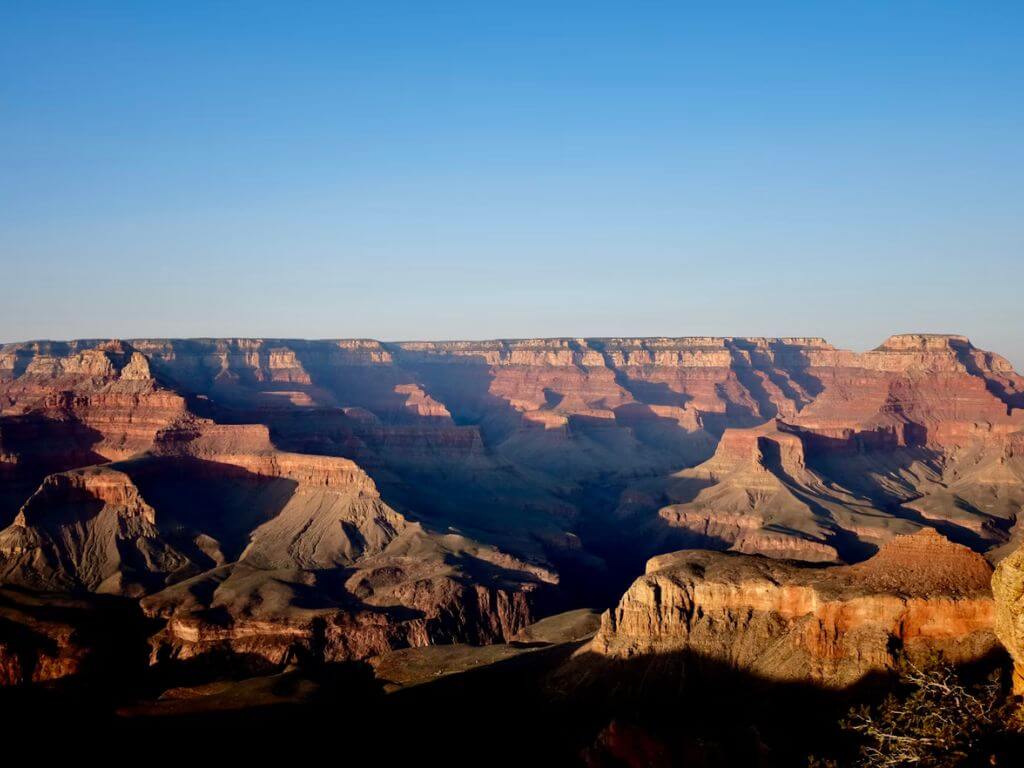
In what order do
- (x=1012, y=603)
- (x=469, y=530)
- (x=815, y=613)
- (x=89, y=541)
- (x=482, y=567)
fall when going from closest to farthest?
1. (x=1012, y=603)
2. (x=815, y=613)
3. (x=482, y=567)
4. (x=89, y=541)
5. (x=469, y=530)

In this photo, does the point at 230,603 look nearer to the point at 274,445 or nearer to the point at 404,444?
the point at 274,445

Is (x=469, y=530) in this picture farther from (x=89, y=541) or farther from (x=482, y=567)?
(x=89, y=541)

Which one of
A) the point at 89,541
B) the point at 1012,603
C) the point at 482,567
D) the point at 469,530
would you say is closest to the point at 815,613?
the point at 1012,603

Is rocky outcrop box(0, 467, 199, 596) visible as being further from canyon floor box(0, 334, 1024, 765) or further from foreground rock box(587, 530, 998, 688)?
foreground rock box(587, 530, 998, 688)

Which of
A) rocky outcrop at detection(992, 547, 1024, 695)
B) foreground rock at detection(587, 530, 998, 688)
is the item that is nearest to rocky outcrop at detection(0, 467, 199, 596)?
foreground rock at detection(587, 530, 998, 688)

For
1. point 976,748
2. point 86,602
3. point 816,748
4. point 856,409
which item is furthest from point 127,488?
point 856,409

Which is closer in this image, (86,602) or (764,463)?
(86,602)
